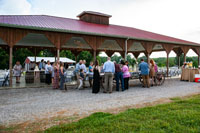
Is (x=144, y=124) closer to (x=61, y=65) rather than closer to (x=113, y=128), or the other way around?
(x=113, y=128)

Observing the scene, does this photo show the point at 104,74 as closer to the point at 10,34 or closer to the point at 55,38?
the point at 55,38

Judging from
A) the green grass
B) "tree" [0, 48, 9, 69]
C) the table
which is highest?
"tree" [0, 48, 9, 69]

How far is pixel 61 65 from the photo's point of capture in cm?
819

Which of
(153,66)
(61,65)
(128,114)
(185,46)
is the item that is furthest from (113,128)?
(185,46)

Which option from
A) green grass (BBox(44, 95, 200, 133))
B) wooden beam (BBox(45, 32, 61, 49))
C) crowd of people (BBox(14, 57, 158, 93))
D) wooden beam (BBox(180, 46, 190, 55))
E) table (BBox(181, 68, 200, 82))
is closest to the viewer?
green grass (BBox(44, 95, 200, 133))

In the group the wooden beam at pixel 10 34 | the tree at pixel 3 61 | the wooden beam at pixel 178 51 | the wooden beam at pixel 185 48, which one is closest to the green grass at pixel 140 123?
the wooden beam at pixel 10 34

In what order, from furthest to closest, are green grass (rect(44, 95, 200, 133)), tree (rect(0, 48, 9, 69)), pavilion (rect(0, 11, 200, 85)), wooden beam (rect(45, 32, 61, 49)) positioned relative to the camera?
tree (rect(0, 48, 9, 69)), wooden beam (rect(45, 32, 61, 49)), pavilion (rect(0, 11, 200, 85)), green grass (rect(44, 95, 200, 133))

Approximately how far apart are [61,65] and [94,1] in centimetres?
699

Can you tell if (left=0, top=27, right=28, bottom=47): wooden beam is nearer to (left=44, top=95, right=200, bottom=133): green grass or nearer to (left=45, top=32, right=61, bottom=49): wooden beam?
(left=45, top=32, right=61, bottom=49): wooden beam

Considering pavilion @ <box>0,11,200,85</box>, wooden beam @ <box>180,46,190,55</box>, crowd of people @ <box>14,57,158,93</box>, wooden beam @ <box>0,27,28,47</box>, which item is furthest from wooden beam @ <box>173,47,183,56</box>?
wooden beam @ <box>0,27,28,47</box>

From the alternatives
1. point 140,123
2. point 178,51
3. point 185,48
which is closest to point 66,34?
point 140,123

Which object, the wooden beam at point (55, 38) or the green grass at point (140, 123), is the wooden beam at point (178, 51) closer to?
the wooden beam at point (55, 38)

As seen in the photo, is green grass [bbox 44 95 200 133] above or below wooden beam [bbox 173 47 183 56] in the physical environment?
below

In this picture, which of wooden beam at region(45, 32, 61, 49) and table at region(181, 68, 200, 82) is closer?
wooden beam at region(45, 32, 61, 49)
